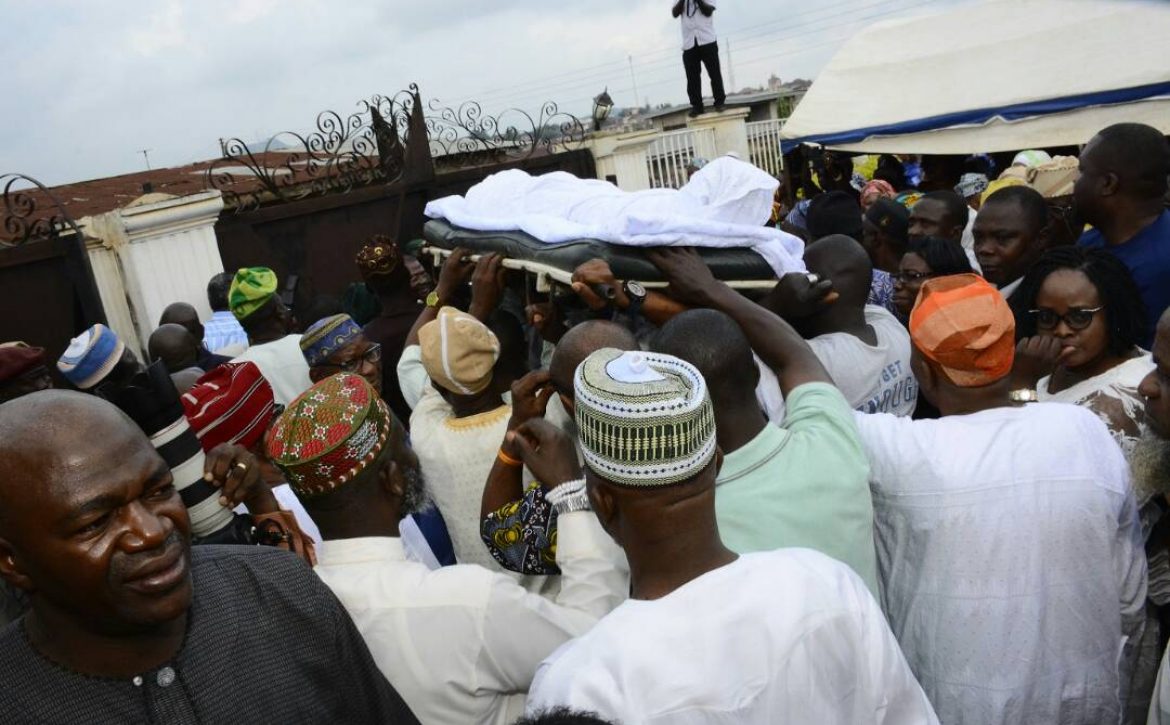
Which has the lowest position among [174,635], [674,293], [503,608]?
[503,608]

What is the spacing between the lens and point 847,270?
2.99 m

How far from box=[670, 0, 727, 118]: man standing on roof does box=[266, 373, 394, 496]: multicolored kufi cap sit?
10093 millimetres

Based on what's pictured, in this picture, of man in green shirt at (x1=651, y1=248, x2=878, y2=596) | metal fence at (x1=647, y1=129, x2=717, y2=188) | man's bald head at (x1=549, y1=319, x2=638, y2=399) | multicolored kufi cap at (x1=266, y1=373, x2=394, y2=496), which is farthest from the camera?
metal fence at (x1=647, y1=129, x2=717, y2=188)

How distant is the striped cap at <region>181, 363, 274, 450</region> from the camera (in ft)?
9.57

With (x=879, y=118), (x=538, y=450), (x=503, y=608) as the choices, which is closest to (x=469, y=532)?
(x=538, y=450)

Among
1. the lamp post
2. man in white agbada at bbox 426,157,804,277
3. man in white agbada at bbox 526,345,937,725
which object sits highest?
the lamp post

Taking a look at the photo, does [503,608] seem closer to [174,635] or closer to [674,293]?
[174,635]

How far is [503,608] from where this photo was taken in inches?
70.1

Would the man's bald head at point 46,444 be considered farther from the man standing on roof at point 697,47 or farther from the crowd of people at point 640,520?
the man standing on roof at point 697,47

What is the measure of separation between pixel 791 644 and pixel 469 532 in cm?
149

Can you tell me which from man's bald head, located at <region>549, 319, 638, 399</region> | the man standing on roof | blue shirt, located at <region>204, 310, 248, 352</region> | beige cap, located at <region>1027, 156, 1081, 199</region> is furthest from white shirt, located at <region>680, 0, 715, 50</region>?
man's bald head, located at <region>549, 319, 638, 399</region>

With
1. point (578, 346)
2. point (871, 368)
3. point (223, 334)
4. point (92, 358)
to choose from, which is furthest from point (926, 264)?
point (223, 334)

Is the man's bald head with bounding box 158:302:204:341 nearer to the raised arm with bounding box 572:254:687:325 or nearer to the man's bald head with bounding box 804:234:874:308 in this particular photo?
the raised arm with bounding box 572:254:687:325

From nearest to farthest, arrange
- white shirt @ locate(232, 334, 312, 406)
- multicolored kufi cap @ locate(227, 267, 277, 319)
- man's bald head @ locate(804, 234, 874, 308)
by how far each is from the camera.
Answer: man's bald head @ locate(804, 234, 874, 308) < white shirt @ locate(232, 334, 312, 406) < multicolored kufi cap @ locate(227, 267, 277, 319)
